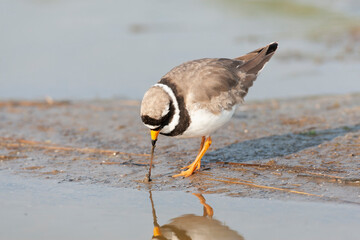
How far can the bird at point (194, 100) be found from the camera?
5719 millimetres

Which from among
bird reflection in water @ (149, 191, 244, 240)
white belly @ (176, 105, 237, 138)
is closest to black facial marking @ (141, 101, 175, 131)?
white belly @ (176, 105, 237, 138)

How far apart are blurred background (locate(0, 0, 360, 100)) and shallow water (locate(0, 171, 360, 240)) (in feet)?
15.8

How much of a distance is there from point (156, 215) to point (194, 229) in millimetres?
459

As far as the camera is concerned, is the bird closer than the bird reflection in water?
No

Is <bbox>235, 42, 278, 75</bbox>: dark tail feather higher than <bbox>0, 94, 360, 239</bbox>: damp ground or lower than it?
higher

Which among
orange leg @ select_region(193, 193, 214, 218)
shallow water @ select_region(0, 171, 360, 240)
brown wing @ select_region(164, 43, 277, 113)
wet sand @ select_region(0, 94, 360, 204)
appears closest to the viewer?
shallow water @ select_region(0, 171, 360, 240)

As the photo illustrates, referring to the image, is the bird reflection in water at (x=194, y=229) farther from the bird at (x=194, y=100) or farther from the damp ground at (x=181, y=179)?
the bird at (x=194, y=100)

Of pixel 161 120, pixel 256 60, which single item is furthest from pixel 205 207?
pixel 256 60

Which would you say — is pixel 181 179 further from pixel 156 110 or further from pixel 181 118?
pixel 156 110

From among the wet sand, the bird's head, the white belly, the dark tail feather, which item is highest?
the dark tail feather

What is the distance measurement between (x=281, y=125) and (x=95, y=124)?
2901 millimetres

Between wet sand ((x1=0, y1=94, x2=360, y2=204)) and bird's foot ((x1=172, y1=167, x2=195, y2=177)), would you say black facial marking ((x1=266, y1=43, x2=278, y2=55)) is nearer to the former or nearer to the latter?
wet sand ((x1=0, y1=94, x2=360, y2=204))

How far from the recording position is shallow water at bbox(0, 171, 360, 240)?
463 centimetres

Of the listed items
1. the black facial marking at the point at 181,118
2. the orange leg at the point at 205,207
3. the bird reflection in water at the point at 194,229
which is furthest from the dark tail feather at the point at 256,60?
the bird reflection in water at the point at 194,229
